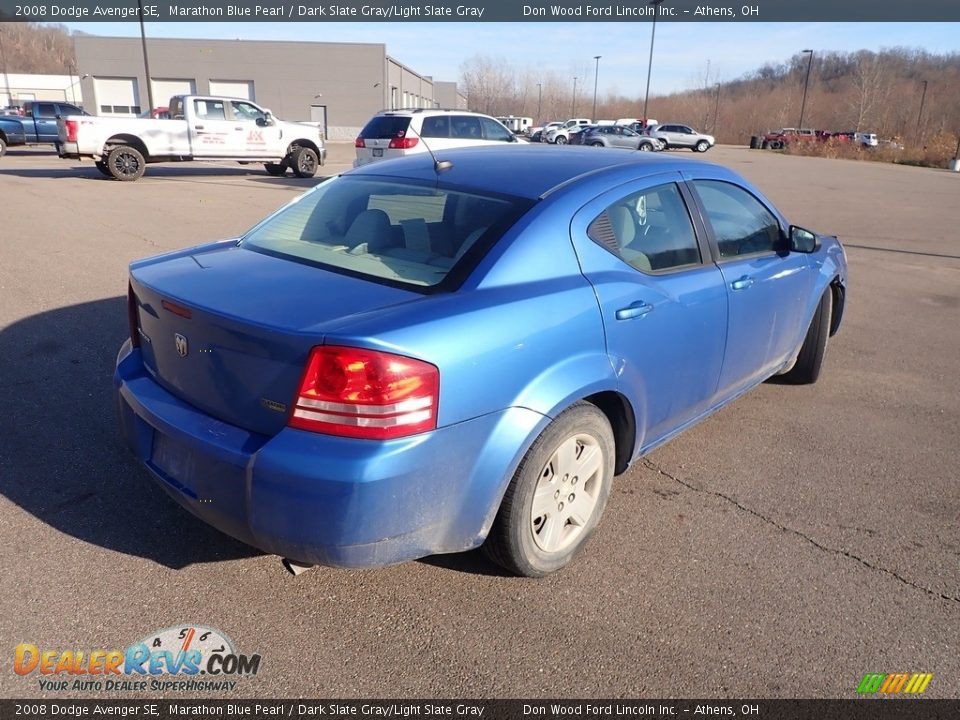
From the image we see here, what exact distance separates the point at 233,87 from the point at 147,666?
59937mm

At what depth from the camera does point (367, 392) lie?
7.44 ft

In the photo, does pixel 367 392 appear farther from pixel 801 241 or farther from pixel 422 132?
pixel 422 132

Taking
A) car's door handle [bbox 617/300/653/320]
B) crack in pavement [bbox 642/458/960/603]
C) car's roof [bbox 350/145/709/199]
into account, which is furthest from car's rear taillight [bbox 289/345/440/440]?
crack in pavement [bbox 642/458/960/603]

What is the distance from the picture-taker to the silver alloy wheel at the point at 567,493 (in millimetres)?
2826

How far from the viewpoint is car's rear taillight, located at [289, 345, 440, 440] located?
226 centimetres

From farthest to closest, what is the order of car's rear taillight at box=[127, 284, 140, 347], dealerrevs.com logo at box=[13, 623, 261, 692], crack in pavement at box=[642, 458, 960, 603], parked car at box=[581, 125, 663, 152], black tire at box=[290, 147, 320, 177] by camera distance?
parked car at box=[581, 125, 663, 152]
black tire at box=[290, 147, 320, 177]
car's rear taillight at box=[127, 284, 140, 347]
crack in pavement at box=[642, 458, 960, 603]
dealerrevs.com logo at box=[13, 623, 261, 692]

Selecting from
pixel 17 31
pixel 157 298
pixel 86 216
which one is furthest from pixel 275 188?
pixel 17 31

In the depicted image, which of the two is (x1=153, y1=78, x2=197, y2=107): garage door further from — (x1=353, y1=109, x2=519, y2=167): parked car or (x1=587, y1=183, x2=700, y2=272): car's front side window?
(x1=587, y1=183, x2=700, y2=272): car's front side window

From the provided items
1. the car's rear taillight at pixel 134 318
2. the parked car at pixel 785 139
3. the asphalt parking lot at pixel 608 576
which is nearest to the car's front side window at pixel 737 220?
the asphalt parking lot at pixel 608 576

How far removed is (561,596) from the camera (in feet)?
9.37

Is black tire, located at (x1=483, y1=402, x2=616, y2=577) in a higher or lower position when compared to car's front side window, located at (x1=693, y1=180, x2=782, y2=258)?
lower

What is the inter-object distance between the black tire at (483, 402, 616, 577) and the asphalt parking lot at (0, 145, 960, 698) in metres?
0.13

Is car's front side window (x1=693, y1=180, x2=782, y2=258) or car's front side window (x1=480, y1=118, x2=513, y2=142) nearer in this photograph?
car's front side window (x1=693, y1=180, x2=782, y2=258)

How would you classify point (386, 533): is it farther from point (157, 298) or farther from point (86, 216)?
point (86, 216)
